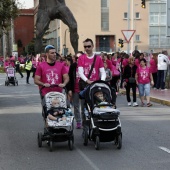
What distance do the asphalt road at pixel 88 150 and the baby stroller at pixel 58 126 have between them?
22 centimetres

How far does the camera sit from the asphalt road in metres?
8.04

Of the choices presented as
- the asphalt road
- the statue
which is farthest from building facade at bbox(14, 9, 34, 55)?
the asphalt road

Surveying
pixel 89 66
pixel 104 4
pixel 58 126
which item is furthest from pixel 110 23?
pixel 58 126

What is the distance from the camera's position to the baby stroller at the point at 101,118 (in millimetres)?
9070

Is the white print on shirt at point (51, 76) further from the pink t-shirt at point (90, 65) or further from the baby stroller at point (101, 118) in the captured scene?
the pink t-shirt at point (90, 65)

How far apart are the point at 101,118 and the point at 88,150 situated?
65 cm

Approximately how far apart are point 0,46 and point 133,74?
79.5 meters

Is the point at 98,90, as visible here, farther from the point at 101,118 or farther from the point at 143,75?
the point at 143,75

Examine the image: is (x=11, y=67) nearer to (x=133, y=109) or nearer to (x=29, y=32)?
(x=133, y=109)

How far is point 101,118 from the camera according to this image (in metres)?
9.08

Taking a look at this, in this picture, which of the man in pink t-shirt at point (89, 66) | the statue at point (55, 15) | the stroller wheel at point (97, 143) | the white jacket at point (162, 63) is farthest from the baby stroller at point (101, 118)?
the statue at point (55, 15)

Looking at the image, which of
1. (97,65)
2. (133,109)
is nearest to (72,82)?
(97,65)

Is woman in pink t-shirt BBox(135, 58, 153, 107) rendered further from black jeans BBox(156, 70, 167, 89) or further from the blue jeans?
black jeans BBox(156, 70, 167, 89)

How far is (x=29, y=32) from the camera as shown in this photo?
115m
